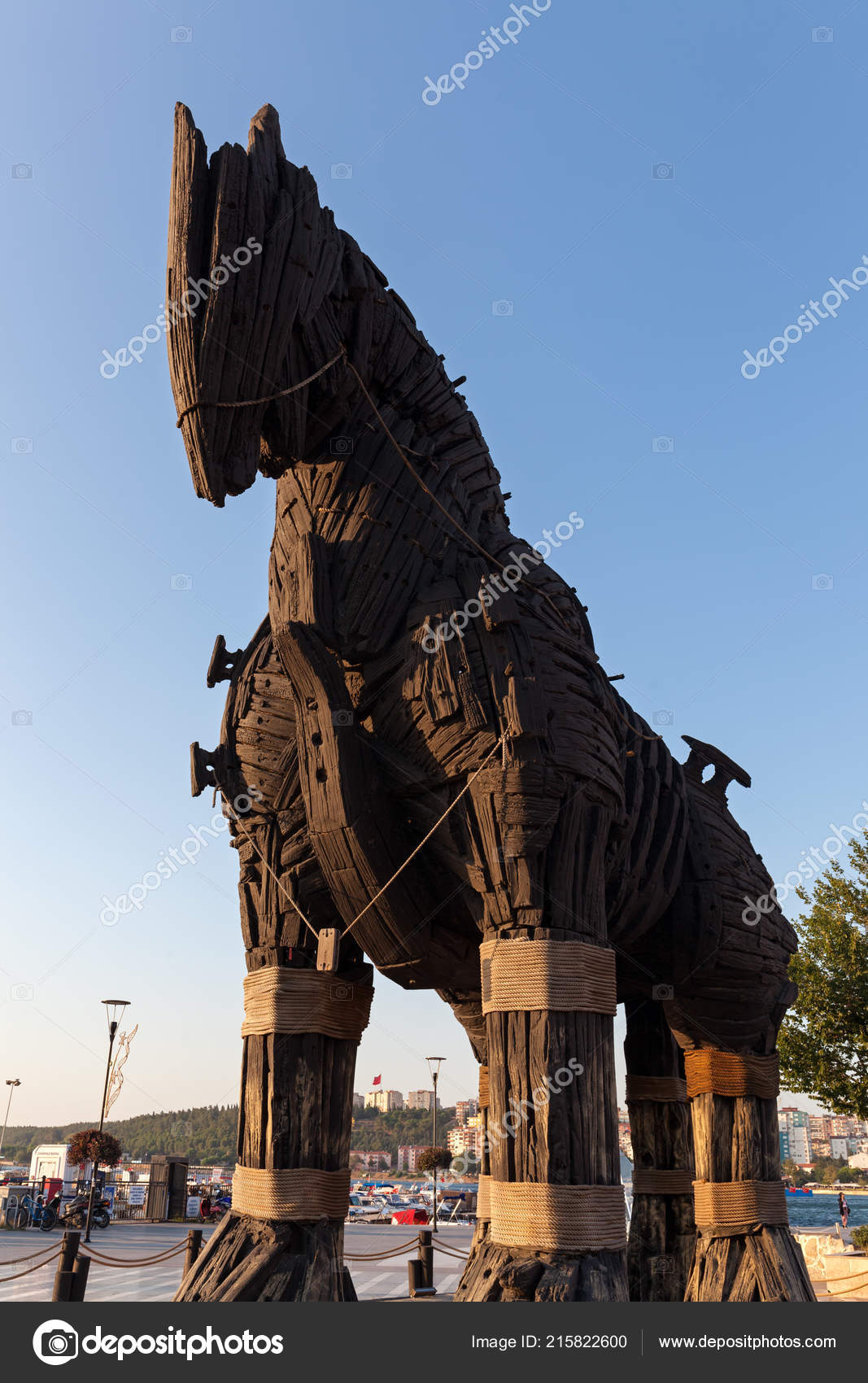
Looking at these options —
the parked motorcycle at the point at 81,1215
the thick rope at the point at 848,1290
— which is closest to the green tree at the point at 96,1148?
the parked motorcycle at the point at 81,1215

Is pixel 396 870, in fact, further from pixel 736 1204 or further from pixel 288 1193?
pixel 736 1204

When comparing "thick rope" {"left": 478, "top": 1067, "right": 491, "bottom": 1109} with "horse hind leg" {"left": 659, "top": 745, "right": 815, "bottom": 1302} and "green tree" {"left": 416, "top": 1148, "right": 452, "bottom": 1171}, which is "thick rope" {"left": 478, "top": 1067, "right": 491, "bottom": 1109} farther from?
"green tree" {"left": 416, "top": 1148, "right": 452, "bottom": 1171}

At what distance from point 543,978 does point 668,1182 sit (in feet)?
11.0

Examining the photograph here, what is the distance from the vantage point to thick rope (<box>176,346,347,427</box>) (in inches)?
179

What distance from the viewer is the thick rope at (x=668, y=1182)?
6.93 meters

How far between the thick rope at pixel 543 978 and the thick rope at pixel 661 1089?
2.86 m

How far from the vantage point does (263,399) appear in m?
4.68

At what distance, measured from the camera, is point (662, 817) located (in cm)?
614

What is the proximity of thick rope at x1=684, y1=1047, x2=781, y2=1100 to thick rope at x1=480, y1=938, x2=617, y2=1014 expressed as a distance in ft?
8.00

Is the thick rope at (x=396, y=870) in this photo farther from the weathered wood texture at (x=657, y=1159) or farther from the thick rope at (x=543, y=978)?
the weathered wood texture at (x=657, y=1159)
